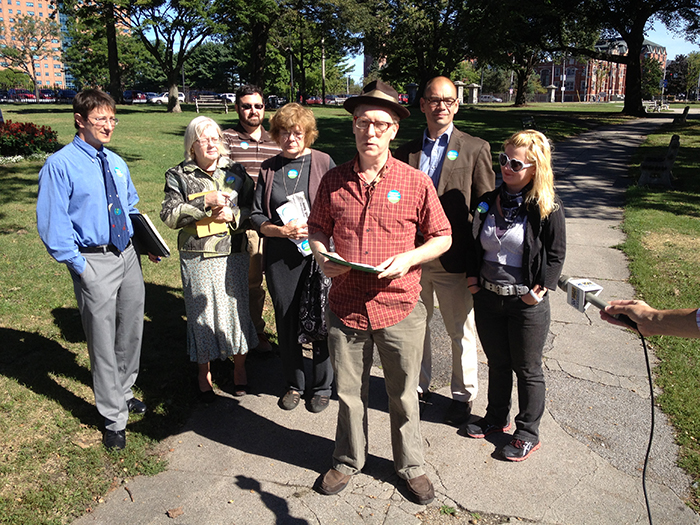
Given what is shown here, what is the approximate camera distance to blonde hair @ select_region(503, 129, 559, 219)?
10.1ft

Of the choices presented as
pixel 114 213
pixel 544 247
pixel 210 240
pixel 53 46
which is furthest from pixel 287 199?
pixel 53 46

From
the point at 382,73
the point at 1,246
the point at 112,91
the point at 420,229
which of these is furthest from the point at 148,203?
the point at 382,73

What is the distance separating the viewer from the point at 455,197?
3.58 metres

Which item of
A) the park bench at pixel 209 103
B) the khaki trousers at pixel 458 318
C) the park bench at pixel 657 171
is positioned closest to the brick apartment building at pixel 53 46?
the park bench at pixel 209 103

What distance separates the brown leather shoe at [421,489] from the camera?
304 centimetres

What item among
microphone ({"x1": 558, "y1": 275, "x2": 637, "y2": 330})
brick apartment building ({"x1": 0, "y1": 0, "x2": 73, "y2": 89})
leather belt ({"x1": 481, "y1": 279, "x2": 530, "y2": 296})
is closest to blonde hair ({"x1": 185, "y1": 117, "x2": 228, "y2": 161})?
leather belt ({"x1": 481, "y1": 279, "x2": 530, "y2": 296})

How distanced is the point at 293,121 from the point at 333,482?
2.36 metres

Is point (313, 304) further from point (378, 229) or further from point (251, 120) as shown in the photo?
point (251, 120)

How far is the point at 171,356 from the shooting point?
483 cm

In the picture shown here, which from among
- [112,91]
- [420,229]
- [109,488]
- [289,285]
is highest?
[112,91]

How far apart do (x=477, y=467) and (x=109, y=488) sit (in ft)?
7.34

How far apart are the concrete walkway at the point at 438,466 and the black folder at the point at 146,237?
1273 millimetres

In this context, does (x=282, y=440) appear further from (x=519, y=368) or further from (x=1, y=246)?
(x=1, y=246)

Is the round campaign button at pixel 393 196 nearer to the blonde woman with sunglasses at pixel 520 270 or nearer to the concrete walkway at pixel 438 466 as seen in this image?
the blonde woman with sunglasses at pixel 520 270
